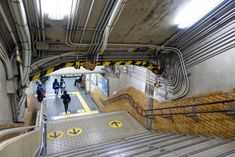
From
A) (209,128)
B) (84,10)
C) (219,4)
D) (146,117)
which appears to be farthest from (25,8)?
→ (146,117)

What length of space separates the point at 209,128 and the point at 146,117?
274cm

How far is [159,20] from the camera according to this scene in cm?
352

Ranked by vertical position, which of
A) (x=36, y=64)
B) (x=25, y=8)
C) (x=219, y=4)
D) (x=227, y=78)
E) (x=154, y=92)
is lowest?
(x=154, y=92)

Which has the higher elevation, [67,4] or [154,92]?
[67,4]

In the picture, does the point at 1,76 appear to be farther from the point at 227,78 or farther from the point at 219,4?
the point at 227,78

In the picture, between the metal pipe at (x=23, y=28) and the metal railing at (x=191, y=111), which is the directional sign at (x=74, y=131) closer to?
the metal railing at (x=191, y=111)

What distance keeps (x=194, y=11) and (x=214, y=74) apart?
4.94 ft

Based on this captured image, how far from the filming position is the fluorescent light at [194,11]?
3.19m

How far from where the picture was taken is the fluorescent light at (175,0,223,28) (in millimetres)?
3190

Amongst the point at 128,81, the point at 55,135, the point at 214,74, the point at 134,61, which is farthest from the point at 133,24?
the point at 128,81

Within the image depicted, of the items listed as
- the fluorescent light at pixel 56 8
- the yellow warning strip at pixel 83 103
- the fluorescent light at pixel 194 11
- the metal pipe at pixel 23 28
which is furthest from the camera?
the yellow warning strip at pixel 83 103

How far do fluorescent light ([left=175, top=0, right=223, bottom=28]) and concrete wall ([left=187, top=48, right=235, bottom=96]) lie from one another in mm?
953

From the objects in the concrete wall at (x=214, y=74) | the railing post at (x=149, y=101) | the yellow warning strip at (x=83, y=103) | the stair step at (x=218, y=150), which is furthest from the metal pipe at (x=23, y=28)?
the yellow warning strip at (x=83, y=103)

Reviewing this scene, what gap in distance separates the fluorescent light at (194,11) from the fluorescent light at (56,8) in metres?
2.13
